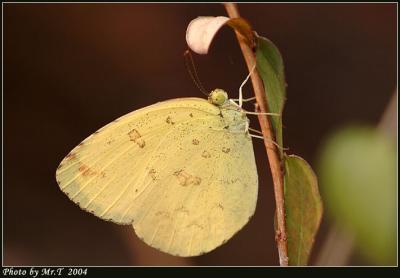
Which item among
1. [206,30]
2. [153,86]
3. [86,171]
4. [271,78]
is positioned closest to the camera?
[206,30]

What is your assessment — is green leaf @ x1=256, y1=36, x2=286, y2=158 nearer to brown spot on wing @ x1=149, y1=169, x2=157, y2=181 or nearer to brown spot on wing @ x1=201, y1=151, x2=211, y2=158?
brown spot on wing @ x1=201, y1=151, x2=211, y2=158

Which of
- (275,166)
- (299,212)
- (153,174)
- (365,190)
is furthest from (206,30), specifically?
(365,190)

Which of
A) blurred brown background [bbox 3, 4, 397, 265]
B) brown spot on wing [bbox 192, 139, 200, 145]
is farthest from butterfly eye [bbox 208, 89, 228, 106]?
blurred brown background [bbox 3, 4, 397, 265]

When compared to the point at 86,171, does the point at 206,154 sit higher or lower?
lower

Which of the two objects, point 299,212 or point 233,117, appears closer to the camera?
point 299,212

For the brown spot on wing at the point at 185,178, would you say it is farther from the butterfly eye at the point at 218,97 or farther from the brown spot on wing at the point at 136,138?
the butterfly eye at the point at 218,97

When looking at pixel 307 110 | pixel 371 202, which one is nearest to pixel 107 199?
pixel 371 202

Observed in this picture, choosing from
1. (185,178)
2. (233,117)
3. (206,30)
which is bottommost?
(185,178)

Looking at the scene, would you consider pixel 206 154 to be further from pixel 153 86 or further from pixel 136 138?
pixel 153 86

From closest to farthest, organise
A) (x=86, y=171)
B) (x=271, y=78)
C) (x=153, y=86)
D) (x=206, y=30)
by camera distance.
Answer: (x=206, y=30)
(x=271, y=78)
(x=86, y=171)
(x=153, y=86)
